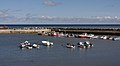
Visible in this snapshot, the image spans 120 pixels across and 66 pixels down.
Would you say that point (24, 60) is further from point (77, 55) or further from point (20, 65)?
point (77, 55)

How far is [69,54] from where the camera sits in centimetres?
6694

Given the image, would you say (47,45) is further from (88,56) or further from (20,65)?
(20,65)

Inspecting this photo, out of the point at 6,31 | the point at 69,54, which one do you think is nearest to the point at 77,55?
the point at 69,54

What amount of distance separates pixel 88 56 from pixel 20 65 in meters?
16.2

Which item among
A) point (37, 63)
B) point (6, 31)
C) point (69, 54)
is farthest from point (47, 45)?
point (6, 31)

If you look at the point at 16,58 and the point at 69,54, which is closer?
the point at 16,58

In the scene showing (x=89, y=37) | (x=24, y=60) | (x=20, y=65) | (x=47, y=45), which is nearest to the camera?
(x=20, y=65)

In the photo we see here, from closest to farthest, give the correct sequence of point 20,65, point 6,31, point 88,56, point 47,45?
point 20,65 → point 88,56 → point 47,45 → point 6,31

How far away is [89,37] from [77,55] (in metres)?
50.7

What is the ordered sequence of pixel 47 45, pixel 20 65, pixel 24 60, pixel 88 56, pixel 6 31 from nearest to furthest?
pixel 20 65 → pixel 24 60 → pixel 88 56 → pixel 47 45 → pixel 6 31

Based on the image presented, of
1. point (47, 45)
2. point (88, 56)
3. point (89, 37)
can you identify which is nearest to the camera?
point (88, 56)

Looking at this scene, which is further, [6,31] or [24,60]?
[6,31]

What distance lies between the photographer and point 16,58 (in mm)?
60938

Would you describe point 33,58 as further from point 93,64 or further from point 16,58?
point 93,64
